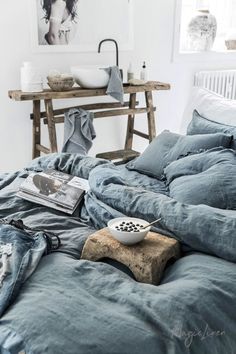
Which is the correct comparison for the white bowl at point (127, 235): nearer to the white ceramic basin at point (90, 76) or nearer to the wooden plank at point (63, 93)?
the wooden plank at point (63, 93)

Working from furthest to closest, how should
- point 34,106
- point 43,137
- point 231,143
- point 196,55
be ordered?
1. point 196,55
2. point 43,137
3. point 34,106
4. point 231,143

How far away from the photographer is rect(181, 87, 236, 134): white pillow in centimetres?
242

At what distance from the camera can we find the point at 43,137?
3268mm

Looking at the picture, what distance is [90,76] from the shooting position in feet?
9.63

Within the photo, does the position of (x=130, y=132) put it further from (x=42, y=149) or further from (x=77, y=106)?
(x=42, y=149)

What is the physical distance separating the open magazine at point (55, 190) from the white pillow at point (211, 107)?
97 cm

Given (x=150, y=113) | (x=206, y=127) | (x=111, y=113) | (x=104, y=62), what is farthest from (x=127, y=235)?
(x=104, y=62)

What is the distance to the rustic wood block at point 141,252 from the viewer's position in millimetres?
1252

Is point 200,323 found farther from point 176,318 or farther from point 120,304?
point 120,304

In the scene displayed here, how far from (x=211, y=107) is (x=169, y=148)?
16.4 inches

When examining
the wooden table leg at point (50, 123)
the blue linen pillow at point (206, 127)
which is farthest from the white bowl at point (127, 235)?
the wooden table leg at point (50, 123)

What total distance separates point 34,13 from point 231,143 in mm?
1759

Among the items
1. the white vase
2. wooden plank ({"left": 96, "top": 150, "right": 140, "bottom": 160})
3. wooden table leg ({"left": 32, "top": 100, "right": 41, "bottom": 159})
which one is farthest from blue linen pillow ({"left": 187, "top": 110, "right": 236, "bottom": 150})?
the white vase

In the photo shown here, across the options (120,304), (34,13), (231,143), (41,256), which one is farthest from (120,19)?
(120,304)
